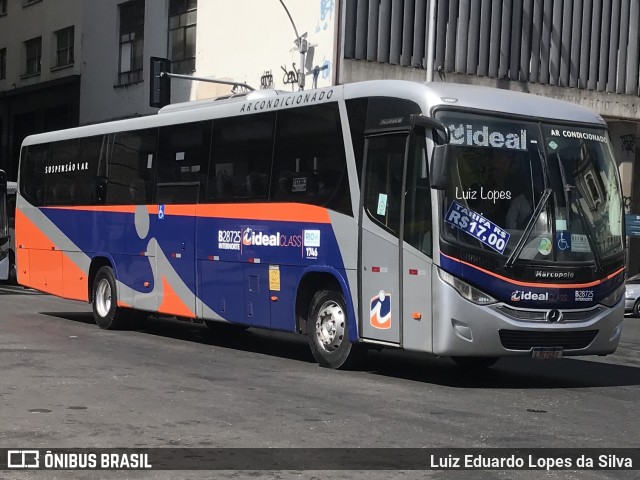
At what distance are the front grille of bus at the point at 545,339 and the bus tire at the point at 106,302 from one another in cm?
799

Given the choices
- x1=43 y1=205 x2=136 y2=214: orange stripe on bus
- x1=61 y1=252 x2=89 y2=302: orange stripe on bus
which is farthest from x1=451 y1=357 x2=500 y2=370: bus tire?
x1=61 y1=252 x2=89 y2=302: orange stripe on bus

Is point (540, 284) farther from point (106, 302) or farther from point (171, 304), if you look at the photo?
point (106, 302)

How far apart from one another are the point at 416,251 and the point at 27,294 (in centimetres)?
1868

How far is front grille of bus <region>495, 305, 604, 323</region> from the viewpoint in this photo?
12.2 meters

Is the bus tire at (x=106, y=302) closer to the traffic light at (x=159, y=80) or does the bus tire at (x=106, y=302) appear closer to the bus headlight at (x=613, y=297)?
the bus headlight at (x=613, y=297)

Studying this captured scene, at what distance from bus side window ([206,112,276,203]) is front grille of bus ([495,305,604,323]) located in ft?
12.8

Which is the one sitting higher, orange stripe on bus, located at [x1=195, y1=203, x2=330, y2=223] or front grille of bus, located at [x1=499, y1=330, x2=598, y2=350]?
orange stripe on bus, located at [x1=195, y1=203, x2=330, y2=223]

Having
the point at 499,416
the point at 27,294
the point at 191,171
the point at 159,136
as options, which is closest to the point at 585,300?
the point at 499,416

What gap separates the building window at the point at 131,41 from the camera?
42156 millimetres

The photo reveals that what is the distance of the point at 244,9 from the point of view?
36781mm

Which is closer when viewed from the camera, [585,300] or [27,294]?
[585,300]

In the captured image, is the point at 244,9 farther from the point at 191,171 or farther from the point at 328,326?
the point at 328,326

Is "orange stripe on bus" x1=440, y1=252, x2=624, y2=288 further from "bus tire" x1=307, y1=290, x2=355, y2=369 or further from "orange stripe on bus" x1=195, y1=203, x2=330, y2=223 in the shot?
"orange stripe on bus" x1=195, y1=203, x2=330, y2=223

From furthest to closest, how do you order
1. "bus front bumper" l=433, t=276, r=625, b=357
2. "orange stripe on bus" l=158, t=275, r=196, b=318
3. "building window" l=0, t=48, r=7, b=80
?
"building window" l=0, t=48, r=7, b=80 < "orange stripe on bus" l=158, t=275, r=196, b=318 < "bus front bumper" l=433, t=276, r=625, b=357
